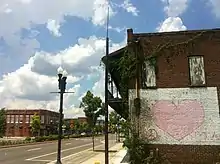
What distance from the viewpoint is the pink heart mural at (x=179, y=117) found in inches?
566

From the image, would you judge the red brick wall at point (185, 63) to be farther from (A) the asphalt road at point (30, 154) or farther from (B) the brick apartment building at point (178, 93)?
(A) the asphalt road at point (30, 154)

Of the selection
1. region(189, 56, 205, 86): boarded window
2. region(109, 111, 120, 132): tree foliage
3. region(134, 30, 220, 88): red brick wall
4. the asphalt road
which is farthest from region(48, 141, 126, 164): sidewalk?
region(189, 56, 205, 86): boarded window

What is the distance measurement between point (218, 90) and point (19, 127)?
293ft

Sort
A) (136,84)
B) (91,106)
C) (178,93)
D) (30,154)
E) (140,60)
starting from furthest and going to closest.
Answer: (91,106) → (30,154) → (140,60) → (136,84) → (178,93)

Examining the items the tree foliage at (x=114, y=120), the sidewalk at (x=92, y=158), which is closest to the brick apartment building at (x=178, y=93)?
the sidewalk at (x=92, y=158)

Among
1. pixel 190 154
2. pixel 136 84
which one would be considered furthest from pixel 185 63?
pixel 190 154

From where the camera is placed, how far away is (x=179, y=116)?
1449cm

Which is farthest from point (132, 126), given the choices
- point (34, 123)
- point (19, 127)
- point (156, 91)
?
point (19, 127)

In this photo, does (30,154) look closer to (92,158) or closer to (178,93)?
(92,158)

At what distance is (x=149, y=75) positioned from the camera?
15.3m

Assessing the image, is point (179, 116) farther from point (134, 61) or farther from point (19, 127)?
point (19, 127)

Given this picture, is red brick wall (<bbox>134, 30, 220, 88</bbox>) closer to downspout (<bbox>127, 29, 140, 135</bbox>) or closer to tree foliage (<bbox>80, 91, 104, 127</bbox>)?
downspout (<bbox>127, 29, 140, 135</bbox>)

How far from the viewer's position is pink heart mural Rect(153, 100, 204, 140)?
14367 millimetres

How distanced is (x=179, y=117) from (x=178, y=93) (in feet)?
3.74
